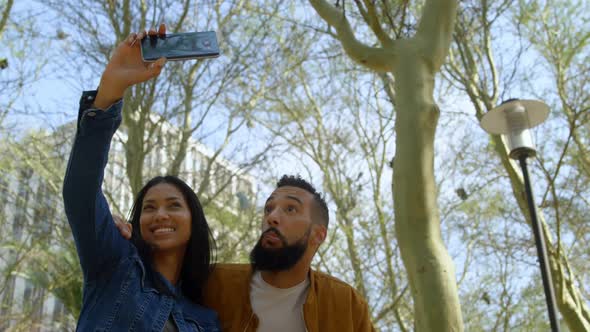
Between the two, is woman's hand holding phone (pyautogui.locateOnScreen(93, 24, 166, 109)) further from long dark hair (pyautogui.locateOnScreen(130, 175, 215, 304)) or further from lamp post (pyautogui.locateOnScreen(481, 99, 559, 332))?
lamp post (pyautogui.locateOnScreen(481, 99, 559, 332))

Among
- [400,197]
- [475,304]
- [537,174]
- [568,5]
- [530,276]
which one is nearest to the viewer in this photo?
[400,197]

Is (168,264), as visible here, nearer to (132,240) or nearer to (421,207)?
(132,240)

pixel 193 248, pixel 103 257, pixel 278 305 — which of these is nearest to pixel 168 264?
pixel 193 248

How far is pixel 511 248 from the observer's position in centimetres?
1323

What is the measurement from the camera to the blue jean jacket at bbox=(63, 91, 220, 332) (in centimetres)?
248

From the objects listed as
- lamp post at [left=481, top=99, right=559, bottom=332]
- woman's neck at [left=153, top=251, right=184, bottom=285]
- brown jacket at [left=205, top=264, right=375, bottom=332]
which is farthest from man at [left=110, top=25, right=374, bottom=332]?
lamp post at [left=481, top=99, right=559, bottom=332]

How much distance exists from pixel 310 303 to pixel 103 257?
126 cm

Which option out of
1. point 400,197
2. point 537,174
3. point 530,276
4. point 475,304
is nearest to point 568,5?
point 537,174

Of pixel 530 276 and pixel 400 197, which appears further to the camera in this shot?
pixel 530 276

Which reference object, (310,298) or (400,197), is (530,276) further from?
(310,298)

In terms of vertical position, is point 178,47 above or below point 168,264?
above

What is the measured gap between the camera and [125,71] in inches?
99.3

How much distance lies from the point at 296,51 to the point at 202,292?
33.5 feet

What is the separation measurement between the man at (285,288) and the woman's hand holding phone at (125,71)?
4.64 feet
